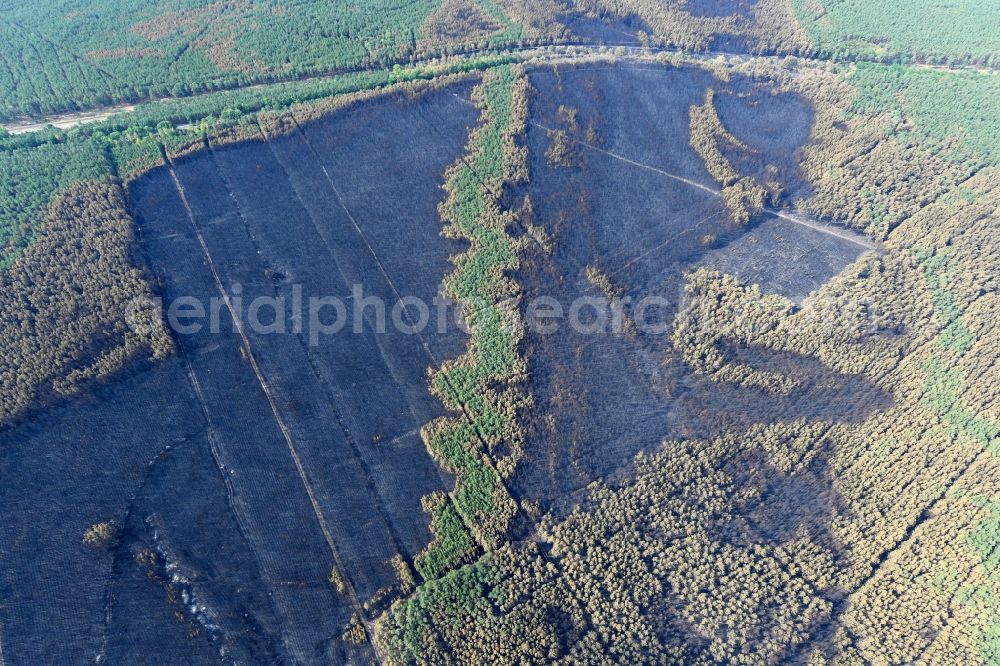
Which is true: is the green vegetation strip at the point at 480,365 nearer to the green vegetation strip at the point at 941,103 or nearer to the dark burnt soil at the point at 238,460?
the dark burnt soil at the point at 238,460

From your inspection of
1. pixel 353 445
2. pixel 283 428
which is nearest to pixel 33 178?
pixel 283 428

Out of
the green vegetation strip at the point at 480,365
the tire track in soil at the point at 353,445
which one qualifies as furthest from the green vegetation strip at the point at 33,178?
the green vegetation strip at the point at 480,365

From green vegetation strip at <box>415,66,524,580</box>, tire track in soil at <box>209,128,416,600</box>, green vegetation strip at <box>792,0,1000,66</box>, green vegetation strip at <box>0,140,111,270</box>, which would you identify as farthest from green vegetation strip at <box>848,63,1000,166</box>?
green vegetation strip at <box>0,140,111,270</box>

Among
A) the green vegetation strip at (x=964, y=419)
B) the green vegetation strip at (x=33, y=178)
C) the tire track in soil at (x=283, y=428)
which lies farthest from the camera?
the green vegetation strip at (x=33, y=178)

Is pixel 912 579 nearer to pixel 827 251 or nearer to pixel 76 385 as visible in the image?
pixel 827 251

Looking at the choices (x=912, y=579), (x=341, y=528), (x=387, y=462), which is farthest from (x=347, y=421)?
(x=912, y=579)

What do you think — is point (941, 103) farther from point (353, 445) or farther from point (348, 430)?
point (353, 445)

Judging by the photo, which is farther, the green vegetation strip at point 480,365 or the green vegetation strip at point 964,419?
the green vegetation strip at point 480,365
